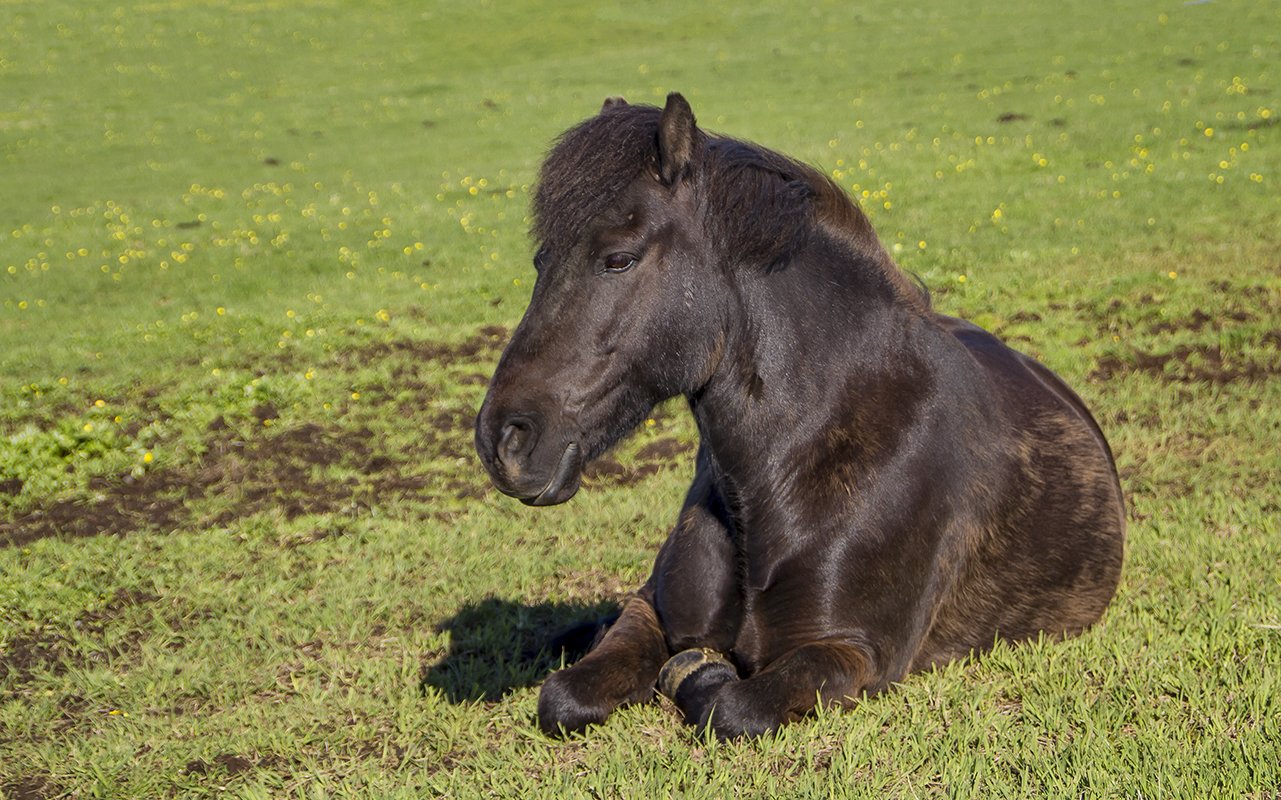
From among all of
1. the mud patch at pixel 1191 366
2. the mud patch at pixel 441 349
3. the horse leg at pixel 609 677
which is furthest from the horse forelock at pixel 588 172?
the mud patch at pixel 441 349

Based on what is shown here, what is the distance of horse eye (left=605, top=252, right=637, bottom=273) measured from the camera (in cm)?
400

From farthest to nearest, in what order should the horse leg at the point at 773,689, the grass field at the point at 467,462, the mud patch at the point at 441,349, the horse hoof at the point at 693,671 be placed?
the mud patch at the point at 441,349 < the horse hoof at the point at 693,671 < the grass field at the point at 467,462 < the horse leg at the point at 773,689

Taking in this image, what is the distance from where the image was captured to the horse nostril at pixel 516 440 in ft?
12.4

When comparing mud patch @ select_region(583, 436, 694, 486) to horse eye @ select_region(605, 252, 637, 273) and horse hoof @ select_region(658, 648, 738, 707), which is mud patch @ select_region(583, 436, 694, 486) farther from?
horse eye @ select_region(605, 252, 637, 273)

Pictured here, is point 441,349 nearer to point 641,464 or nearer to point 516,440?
point 641,464

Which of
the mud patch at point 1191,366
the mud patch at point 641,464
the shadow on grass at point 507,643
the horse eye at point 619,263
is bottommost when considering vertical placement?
the mud patch at point 641,464

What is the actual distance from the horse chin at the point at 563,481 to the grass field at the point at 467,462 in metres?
0.82

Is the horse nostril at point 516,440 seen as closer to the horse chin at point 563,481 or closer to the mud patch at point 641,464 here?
the horse chin at point 563,481

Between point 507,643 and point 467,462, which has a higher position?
point 507,643

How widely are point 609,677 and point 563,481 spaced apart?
79 centimetres

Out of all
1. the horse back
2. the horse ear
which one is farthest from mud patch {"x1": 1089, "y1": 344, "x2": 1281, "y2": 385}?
the horse ear

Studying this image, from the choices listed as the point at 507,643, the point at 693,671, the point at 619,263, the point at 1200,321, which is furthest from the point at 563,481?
the point at 1200,321

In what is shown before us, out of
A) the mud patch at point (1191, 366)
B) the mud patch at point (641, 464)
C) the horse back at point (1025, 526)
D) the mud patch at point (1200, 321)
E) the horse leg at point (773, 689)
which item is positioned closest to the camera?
the horse leg at point (773, 689)

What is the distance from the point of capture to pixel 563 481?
12.7 feet
